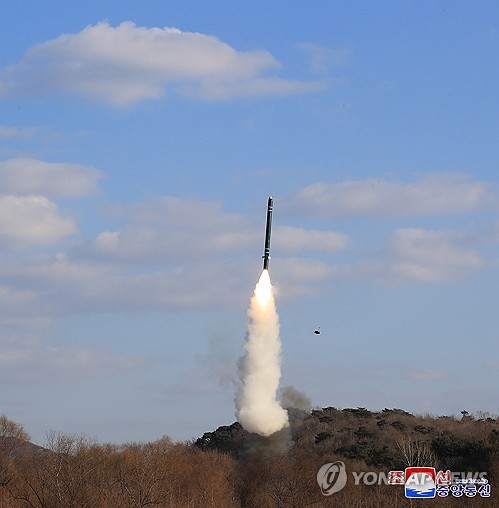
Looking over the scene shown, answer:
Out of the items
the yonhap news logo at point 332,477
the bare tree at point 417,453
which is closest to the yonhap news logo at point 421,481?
the yonhap news logo at point 332,477

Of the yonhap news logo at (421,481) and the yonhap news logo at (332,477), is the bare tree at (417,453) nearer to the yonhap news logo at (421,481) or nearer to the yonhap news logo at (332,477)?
the yonhap news logo at (421,481)

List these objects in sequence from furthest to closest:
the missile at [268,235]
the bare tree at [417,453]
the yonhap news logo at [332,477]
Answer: the bare tree at [417,453]
the yonhap news logo at [332,477]
the missile at [268,235]

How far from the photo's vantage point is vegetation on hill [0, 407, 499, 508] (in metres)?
66.2

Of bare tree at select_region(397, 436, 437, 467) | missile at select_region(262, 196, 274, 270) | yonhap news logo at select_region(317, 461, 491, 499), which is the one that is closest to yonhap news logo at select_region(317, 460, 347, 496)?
yonhap news logo at select_region(317, 461, 491, 499)

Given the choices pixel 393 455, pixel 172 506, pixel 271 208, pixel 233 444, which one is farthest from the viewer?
pixel 233 444

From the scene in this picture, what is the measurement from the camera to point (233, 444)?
98625 mm

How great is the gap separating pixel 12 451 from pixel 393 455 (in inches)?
1418

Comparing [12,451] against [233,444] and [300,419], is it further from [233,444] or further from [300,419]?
[300,419]

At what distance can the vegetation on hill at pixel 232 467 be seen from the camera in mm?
66188

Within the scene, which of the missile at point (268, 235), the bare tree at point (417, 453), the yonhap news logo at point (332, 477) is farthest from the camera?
the bare tree at point (417, 453)

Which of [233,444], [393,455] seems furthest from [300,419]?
[393,455]

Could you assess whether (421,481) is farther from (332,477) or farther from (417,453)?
(417,453)

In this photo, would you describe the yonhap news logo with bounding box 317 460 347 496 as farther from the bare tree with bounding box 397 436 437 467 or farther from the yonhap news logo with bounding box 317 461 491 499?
the bare tree with bounding box 397 436 437 467

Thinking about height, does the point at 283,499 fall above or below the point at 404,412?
below
